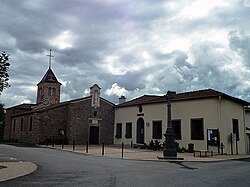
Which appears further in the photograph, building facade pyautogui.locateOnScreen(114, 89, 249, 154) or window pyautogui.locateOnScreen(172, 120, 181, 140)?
window pyautogui.locateOnScreen(172, 120, 181, 140)

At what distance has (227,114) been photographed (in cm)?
2592

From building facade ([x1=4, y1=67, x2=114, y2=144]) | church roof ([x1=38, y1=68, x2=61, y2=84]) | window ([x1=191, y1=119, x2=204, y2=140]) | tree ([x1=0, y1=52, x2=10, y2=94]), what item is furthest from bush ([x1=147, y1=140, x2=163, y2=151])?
church roof ([x1=38, y1=68, x2=61, y2=84])

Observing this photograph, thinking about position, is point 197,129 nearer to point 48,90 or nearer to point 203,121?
point 203,121

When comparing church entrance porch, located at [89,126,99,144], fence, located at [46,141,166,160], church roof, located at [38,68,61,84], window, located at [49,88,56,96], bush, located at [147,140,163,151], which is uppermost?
church roof, located at [38,68,61,84]

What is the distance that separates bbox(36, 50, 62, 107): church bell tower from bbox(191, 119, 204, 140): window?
26.7 metres

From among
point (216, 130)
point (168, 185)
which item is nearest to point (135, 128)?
point (216, 130)

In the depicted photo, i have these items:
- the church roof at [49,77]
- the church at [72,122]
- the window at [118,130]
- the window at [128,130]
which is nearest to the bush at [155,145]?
the window at [128,130]

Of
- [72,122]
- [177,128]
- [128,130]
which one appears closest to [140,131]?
[128,130]

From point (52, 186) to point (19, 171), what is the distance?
3540mm

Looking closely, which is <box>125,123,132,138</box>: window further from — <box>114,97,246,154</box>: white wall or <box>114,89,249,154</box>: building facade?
<box>114,97,246,154</box>: white wall

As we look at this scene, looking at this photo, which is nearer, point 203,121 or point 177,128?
point 203,121

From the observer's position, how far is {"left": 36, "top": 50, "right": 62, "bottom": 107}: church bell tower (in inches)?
1869

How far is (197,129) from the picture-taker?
2655cm

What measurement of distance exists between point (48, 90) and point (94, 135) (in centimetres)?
1580
